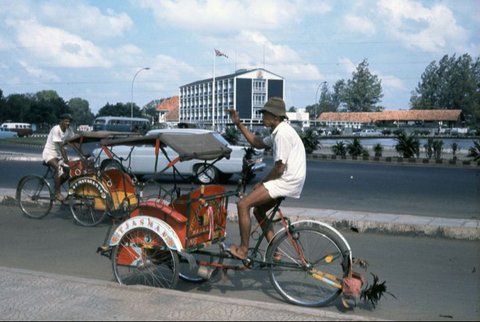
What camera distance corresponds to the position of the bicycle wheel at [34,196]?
35.7ft

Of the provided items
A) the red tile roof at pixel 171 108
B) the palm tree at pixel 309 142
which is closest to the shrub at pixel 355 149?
the palm tree at pixel 309 142

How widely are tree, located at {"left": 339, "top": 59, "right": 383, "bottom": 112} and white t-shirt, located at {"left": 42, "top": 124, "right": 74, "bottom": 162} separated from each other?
11202 centimetres

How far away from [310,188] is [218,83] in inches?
2862

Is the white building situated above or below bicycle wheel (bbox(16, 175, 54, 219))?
above

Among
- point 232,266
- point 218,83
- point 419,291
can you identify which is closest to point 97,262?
point 232,266

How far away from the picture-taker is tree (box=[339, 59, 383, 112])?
119000mm

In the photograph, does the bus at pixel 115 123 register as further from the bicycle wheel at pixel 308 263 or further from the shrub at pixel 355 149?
the bicycle wheel at pixel 308 263

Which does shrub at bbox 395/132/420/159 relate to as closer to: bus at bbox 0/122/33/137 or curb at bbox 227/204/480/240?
curb at bbox 227/204/480/240

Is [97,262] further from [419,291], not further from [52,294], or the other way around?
[419,291]

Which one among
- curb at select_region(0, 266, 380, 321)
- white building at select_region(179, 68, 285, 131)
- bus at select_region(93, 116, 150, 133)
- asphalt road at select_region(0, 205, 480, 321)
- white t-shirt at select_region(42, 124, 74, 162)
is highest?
white building at select_region(179, 68, 285, 131)

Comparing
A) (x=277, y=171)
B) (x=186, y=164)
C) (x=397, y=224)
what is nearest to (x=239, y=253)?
(x=277, y=171)

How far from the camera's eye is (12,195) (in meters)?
12.6

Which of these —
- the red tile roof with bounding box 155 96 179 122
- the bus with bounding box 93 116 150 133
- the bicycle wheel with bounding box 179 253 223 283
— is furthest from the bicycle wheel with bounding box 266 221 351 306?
the red tile roof with bounding box 155 96 179 122

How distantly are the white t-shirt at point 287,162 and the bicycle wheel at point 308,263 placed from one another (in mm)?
361
